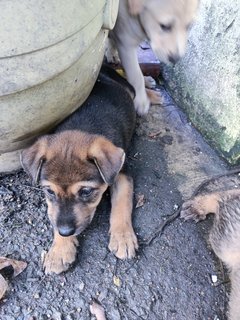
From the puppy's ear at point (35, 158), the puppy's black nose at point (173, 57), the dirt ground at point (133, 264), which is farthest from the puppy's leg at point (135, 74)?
the puppy's ear at point (35, 158)

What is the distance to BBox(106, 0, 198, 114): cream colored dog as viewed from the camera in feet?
11.6

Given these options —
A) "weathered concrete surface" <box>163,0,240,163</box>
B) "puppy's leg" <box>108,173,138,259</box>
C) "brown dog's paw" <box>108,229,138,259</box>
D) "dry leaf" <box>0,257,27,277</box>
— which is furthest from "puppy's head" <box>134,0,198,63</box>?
"dry leaf" <box>0,257,27,277</box>

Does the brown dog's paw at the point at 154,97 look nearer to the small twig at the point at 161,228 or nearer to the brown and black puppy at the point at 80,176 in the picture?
the brown and black puppy at the point at 80,176

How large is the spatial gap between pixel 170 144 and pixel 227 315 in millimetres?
1534

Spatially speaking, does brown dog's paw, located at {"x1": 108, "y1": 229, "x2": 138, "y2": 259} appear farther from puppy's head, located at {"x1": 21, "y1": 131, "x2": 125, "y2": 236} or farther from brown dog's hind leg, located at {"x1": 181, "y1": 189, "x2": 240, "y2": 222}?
brown dog's hind leg, located at {"x1": 181, "y1": 189, "x2": 240, "y2": 222}

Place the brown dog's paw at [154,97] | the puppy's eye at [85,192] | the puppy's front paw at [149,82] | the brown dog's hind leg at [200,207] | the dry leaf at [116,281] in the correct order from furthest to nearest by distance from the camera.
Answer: the puppy's front paw at [149,82] < the brown dog's paw at [154,97] < the brown dog's hind leg at [200,207] < the dry leaf at [116,281] < the puppy's eye at [85,192]

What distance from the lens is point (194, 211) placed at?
345cm

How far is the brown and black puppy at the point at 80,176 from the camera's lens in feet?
9.23

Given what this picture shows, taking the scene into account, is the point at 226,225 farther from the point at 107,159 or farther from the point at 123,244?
the point at 107,159

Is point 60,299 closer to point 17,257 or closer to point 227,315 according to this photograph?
point 17,257

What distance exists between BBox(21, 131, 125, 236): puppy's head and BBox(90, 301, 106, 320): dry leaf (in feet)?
1.59

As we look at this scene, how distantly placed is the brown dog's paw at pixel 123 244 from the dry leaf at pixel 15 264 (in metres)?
0.57

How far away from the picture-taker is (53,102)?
9.07ft

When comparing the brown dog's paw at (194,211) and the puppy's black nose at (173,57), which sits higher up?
the puppy's black nose at (173,57)
